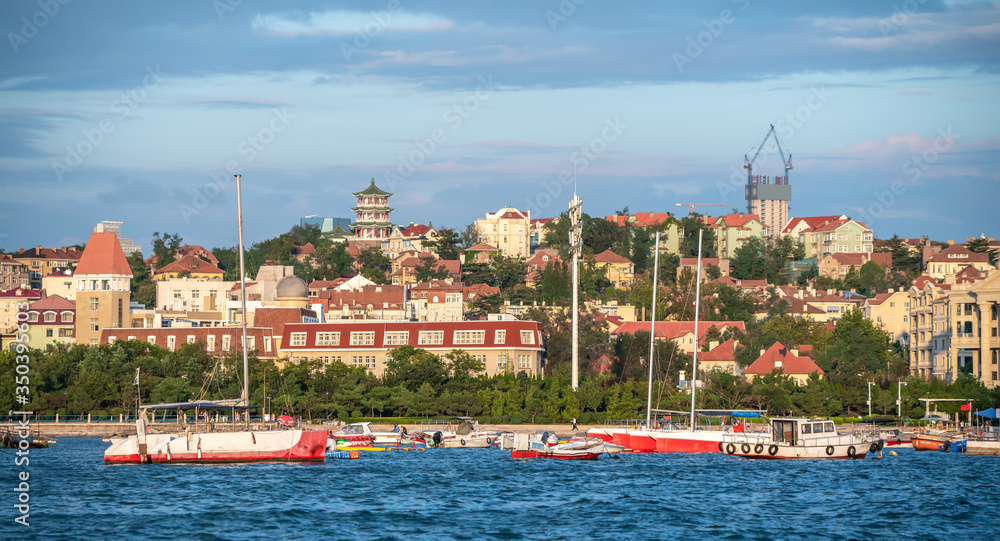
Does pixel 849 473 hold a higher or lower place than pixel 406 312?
lower

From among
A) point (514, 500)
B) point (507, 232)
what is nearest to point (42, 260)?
point (507, 232)

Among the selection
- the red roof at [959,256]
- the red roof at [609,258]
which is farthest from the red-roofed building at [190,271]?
the red roof at [959,256]

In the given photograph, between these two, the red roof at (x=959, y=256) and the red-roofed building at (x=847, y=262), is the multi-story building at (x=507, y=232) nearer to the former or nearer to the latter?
the red-roofed building at (x=847, y=262)

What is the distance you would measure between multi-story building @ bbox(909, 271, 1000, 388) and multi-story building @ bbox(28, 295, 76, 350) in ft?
233

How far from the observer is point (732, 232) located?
196 metres

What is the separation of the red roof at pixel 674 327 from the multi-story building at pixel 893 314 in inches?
527

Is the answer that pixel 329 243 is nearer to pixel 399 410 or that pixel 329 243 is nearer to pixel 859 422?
pixel 399 410

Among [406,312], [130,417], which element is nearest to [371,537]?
[130,417]

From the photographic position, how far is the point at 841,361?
98125mm

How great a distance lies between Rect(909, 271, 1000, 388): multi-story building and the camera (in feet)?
294

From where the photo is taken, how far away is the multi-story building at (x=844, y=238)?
191500 millimetres

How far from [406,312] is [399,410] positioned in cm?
4811

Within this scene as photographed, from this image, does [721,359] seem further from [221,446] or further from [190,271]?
[190,271]

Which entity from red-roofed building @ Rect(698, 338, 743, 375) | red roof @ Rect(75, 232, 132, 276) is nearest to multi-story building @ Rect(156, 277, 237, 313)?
red roof @ Rect(75, 232, 132, 276)
